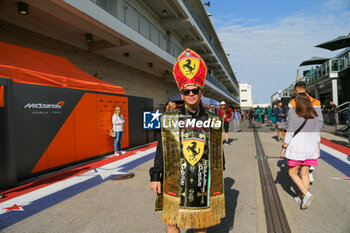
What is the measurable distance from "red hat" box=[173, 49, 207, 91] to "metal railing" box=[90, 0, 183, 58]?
8.16 meters

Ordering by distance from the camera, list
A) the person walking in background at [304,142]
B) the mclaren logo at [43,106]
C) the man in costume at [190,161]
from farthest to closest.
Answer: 1. the mclaren logo at [43,106]
2. the person walking in background at [304,142]
3. the man in costume at [190,161]

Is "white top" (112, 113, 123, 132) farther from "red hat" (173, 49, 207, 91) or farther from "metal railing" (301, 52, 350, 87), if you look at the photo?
"metal railing" (301, 52, 350, 87)

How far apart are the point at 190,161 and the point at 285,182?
3776mm

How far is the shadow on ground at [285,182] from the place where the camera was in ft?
13.3

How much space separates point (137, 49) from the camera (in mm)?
11094

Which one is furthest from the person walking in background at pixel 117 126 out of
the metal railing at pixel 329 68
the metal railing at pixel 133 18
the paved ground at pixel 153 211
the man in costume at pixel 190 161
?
the metal railing at pixel 329 68

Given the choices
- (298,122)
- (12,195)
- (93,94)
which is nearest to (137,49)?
(93,94)

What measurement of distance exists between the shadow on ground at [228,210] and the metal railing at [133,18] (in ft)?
27.3

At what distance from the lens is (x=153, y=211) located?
335cm

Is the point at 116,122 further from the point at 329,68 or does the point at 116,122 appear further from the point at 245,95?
the point at 245,95

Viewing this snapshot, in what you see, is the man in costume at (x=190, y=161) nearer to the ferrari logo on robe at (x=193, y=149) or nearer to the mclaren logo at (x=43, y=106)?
the ferrari logo on robe at (x=193, y=149)

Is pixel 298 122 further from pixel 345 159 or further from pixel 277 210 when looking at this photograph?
pixel 345 159

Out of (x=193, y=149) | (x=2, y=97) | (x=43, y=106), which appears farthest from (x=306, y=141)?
(x=43, y=106)

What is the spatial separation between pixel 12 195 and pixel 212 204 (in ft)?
14.1
